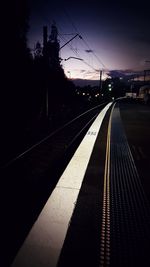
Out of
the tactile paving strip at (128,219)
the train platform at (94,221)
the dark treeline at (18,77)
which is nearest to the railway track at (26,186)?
the train platform at (94,221)

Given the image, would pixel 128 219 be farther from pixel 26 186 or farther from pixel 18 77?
pixel 18 77

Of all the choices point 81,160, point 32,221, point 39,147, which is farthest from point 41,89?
point 32,221

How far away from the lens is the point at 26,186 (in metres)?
5.32

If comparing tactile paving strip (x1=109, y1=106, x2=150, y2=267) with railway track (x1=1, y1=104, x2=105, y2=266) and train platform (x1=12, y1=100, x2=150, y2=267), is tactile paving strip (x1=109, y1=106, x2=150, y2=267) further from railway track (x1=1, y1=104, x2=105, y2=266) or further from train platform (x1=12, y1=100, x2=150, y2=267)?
railway track (x1=1, y1=104, x2=105, y2=266)

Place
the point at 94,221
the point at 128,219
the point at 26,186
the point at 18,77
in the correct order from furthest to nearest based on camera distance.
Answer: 1. the point at 18,77
2. the point at 26,186
3. the point at 128,219
4. the point at 94,221

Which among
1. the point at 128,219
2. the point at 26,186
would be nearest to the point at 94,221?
the point at 128,219

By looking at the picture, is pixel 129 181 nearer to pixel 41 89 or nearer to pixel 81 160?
pixel 81 160

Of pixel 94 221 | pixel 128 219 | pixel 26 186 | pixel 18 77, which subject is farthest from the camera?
pixel 18 77

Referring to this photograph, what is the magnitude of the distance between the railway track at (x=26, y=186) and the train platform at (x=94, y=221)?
18 centimetres

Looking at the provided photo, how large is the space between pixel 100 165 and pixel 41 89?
17.4 meters

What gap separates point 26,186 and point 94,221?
2.22 meters

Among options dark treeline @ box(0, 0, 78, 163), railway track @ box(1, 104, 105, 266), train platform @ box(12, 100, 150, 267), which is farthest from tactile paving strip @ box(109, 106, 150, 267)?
dark treeline @ box(0, 0, 78, 163)

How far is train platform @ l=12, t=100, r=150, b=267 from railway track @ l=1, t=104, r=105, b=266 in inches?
7.1

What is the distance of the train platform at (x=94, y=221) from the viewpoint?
3.02 m
